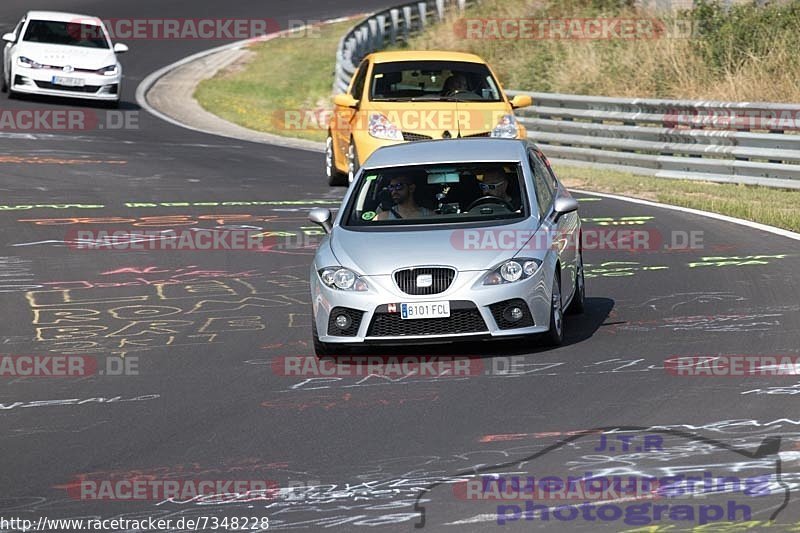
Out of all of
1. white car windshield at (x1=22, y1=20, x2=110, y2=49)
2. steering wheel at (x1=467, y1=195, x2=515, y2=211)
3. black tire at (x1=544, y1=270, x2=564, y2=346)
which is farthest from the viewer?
white car windshield at (x1=22, y1=20, x2=110, y2=49)

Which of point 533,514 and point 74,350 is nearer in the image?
point 533,514

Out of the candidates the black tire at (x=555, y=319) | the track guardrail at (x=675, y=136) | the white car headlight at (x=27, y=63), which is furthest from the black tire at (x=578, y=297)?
the white car headlight at (x=27, y=63)

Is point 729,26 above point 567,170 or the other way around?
above

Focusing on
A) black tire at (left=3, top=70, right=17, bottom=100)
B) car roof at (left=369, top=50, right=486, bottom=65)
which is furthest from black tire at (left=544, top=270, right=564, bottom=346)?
black tire at (left=3, top=70, right=17, bottom=100)

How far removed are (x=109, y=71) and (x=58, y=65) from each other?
1009 mm

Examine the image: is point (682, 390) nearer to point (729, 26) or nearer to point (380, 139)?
point (380, 139)

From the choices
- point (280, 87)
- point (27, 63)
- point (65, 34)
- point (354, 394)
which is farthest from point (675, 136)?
point (280, 87)

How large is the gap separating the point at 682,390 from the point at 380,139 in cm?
1061

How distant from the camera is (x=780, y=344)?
10938 mm

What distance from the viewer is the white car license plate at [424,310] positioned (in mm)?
10719

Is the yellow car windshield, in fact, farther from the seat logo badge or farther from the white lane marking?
the seat logo badge

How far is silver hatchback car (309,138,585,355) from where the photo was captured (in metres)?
10.8

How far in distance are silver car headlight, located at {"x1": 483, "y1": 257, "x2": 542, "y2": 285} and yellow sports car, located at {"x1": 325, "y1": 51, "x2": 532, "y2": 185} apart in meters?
8.44

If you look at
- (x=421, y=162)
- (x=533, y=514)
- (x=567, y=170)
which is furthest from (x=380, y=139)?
(x=533, y=514)
